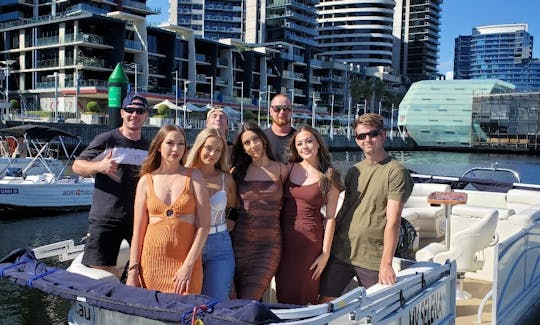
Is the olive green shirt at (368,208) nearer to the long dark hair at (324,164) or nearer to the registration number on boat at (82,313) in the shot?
the long dark hair at (324,164)

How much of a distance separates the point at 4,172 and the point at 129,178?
1707 centimetres

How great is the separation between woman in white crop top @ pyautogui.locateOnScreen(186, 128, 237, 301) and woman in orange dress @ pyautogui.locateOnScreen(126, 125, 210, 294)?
15 centimetres

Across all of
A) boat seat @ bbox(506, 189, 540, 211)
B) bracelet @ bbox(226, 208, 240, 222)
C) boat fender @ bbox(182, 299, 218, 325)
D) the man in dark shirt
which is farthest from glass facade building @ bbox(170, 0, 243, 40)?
boat fender @ bbox(182, 299, 218, 325)

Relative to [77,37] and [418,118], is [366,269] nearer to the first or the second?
[77,37]

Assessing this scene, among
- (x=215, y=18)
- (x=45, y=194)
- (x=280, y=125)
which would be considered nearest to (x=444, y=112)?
(x=215, y=18)

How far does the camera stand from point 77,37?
178 ft

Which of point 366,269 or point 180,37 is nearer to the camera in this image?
point 366,269

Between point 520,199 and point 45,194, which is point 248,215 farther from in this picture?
point 45,194

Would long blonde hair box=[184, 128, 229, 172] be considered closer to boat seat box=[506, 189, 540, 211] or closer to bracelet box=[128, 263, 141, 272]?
bracelet box=[128, 263, 141, 272]

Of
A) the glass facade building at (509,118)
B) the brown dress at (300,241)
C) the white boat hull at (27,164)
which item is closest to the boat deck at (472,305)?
the brown dress at (300,241)

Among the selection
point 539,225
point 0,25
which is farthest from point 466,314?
point 0,25

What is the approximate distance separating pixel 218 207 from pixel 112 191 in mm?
1010

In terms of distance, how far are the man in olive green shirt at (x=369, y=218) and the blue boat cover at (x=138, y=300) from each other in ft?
3.68

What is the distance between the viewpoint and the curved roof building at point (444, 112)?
7656cm
